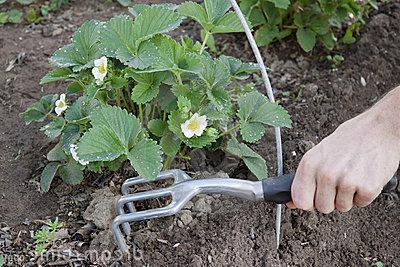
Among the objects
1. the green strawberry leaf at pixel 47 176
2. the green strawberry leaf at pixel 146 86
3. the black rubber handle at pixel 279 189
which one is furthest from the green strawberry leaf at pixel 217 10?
the green strawberry leaf at pixel 47 176

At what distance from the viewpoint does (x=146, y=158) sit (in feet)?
5.91

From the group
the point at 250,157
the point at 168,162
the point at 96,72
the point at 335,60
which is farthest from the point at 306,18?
the point at 96,72

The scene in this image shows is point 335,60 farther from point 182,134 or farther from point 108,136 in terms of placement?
point 108,136

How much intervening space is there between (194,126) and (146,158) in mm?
191

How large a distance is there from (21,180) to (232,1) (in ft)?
3.04

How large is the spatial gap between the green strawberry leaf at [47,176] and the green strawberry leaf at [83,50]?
331mm

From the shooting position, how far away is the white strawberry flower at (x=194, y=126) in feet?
6.24

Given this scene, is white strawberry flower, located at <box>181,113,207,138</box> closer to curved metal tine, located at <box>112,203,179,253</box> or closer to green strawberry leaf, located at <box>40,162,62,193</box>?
curved metal tine, located at <box>112,203,179,253</box>

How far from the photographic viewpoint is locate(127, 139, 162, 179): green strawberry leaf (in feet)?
5.79

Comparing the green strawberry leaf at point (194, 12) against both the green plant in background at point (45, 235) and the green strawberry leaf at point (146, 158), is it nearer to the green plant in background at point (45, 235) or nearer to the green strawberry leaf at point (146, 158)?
the green strawberry leaf at point (146, 158)

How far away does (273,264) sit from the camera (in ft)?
6.51

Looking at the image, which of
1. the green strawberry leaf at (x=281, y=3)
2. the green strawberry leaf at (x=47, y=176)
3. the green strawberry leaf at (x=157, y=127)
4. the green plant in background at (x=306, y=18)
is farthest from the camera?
the green plant in background at (x=306, y=18)

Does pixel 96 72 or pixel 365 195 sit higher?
pixel 96 72

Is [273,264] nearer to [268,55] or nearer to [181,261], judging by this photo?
[181,261]
